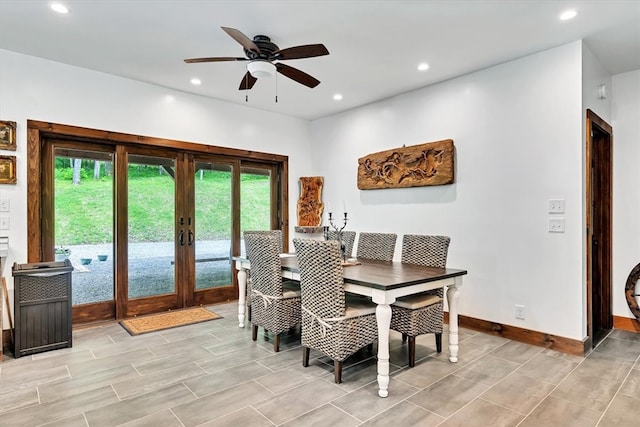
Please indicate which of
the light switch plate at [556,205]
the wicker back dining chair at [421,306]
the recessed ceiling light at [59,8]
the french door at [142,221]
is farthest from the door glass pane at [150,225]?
the light switch plate at [556,205]

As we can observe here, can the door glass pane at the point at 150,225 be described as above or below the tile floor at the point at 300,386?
above

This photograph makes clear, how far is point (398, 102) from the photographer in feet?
15.5

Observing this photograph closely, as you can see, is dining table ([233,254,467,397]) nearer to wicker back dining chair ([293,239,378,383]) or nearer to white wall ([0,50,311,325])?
wicker back dining chair ([293,239,378,383])

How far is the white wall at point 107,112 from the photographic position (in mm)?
3516

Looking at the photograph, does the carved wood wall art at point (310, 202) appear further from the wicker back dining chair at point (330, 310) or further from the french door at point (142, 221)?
the wicker back dining chair at point (330, 310)

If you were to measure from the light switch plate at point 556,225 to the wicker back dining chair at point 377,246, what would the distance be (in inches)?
56.1

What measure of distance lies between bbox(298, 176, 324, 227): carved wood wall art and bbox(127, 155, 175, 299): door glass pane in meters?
1.98

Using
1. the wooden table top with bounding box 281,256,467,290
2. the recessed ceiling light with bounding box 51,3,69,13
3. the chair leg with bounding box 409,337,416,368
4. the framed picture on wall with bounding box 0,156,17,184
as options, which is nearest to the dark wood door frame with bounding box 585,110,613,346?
the wooden table top with bounding box 281,256,467,290

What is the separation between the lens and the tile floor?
219cm

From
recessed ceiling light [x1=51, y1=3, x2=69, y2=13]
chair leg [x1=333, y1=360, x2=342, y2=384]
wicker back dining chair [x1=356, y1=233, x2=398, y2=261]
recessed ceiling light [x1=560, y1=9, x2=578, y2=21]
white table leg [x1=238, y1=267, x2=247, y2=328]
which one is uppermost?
recessed ceiling light [x1=51, y1=3, x2=69, y2=13]

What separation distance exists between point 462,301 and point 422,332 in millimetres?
1325

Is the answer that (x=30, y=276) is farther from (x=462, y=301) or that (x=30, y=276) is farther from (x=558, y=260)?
(x=558, y=260)

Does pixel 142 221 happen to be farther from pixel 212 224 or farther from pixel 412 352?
pixel 412 352

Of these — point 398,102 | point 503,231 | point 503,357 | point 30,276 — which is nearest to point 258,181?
point 398,102
